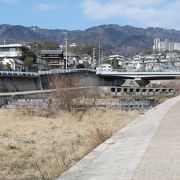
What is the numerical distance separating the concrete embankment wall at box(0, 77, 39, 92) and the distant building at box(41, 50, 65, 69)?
158 feet

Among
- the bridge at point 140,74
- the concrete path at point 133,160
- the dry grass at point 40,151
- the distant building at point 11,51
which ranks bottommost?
the bridge at point 140,74

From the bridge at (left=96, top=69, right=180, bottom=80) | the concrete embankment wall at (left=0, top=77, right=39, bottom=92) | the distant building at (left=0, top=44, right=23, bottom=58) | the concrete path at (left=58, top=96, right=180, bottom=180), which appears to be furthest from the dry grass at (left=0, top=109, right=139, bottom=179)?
the distant building at (left=0, top=44, right=23, bottom=58)

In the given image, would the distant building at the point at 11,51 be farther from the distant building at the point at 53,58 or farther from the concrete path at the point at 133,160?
the concrete path at the point at 133,160

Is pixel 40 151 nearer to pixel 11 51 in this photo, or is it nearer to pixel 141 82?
pixel 11 51

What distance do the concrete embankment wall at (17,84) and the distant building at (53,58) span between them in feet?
158

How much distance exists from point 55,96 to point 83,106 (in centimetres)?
261

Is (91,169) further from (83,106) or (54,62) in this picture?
(54,62)

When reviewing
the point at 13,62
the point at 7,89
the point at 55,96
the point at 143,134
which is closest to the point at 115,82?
the point at 13,62

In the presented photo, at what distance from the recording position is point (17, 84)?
247 feet

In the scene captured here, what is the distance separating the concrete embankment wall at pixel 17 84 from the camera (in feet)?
228

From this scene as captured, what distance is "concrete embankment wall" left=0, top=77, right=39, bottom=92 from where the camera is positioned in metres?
69.6

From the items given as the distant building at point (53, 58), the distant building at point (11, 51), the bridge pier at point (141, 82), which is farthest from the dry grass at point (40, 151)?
the distant building at point (53, 58)

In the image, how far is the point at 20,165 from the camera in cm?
1120

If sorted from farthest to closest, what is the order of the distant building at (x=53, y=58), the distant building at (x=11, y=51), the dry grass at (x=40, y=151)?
1. the distant building at (x=53, y=58)
2. the distant building at (x=11, y=51)
3. the dry grass at (x=40, y=151)
